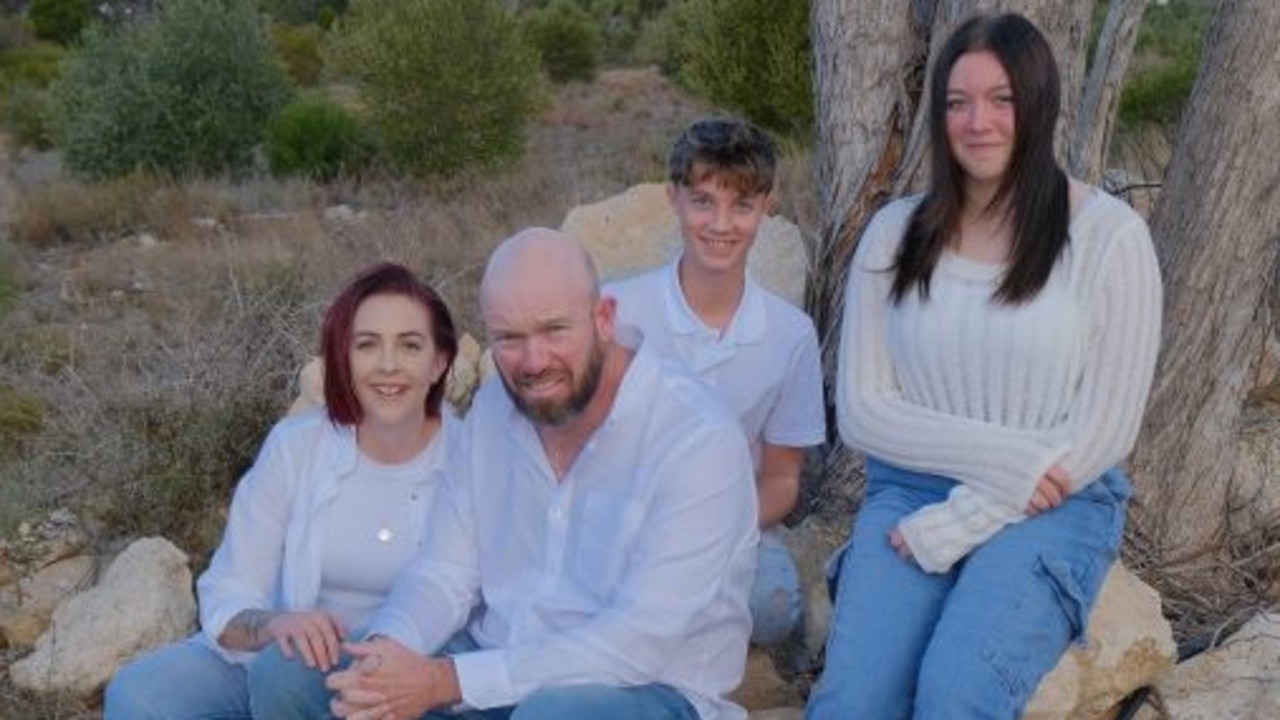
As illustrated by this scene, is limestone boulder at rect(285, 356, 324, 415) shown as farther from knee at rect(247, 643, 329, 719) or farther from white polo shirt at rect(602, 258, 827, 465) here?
knee at rect(247, 643, 329, 719)

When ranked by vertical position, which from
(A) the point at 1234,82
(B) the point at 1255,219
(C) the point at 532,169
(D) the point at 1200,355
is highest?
(A) the point at 1234,82

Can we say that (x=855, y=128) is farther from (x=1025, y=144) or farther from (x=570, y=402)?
(x=570, y=402)

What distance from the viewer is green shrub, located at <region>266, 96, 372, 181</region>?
16766 mm

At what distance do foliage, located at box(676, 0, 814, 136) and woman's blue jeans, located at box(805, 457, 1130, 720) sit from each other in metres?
10.6

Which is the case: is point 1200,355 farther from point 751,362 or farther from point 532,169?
point 532,169

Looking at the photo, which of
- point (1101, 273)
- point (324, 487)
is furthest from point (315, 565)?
point (1101, 273)

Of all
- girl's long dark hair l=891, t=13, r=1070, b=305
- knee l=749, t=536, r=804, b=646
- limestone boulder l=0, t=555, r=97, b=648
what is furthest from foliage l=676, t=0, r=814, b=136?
girl's long dark hair l=891, t=13, r=1070, b=305

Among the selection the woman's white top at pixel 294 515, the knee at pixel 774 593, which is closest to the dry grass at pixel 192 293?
the woman's white top at pixel 294 515

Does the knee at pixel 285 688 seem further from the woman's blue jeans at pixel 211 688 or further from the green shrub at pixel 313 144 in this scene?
the green shrub at pixel 313 144

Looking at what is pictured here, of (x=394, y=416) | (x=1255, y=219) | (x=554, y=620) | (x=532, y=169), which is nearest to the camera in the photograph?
(x=554, y=620)

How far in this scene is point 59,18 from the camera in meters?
33.4

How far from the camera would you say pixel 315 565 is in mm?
3316

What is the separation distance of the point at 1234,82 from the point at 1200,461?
102 centimetres

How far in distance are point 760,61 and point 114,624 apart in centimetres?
1051
